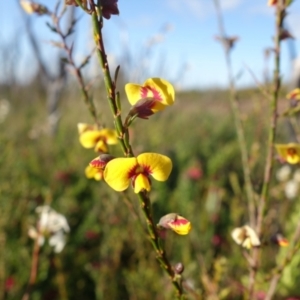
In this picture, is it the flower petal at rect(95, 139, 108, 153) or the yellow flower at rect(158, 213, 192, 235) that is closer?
the yellow flower at rect(158, 213, 192, 235)

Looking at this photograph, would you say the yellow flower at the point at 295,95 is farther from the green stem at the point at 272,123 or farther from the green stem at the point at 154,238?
the green stem at the point at 154,238

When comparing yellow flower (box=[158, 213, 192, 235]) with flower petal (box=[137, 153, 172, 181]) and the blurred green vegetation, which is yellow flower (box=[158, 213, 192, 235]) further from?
the blurred green vegetation

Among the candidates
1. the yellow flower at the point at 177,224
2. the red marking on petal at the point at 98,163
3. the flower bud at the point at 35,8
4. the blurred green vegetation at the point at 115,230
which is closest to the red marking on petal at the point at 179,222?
the yellow flower at the point at 177,224

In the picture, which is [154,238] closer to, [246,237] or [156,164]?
[156,164]

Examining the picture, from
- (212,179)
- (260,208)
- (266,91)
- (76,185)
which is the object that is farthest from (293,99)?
(212,179)

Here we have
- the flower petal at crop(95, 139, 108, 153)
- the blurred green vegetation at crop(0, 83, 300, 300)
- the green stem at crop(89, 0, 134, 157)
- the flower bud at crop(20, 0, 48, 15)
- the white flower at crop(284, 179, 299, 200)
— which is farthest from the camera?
the white flower at crop(284, 179, 299, 200)

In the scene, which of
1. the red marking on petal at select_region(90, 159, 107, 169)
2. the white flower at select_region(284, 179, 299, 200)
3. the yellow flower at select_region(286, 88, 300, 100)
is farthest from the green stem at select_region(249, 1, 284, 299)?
the white flower at select_region(284, 179, 299, 200)
